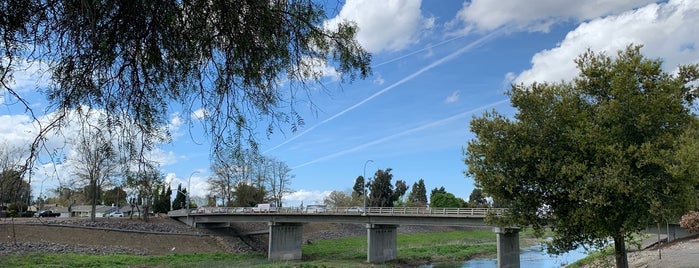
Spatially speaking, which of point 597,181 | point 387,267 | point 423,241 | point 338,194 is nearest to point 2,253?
point 387,267

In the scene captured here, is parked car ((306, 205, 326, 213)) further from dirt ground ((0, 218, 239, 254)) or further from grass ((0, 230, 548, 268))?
dirt ground ((0, 218, 239, 254))

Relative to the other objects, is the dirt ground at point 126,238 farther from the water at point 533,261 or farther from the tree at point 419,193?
the tree at point 419,193

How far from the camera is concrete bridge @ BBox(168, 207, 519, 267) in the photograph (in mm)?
48719

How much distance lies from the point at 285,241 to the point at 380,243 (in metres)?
13.6

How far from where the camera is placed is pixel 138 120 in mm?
4324

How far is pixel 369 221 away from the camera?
59.6 meters

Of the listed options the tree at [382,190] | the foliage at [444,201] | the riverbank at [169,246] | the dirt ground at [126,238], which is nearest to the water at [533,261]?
the riverbank at [169,246]

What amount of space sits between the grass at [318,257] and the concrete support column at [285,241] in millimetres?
1813

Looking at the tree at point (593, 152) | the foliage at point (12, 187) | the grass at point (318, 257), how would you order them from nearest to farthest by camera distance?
the foliage at point (12, 187) → the tree at point (593, 152) → the grass at point (318, 257)

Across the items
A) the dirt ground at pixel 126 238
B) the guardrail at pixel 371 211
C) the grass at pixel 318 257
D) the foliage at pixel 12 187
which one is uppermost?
the foliage at pixel 12 187

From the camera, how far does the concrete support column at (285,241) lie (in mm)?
63875

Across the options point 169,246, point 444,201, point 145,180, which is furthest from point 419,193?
point 145,180

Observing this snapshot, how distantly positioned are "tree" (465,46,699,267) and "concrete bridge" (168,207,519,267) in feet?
78.1

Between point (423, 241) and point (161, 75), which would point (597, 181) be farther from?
point (423, 241)
